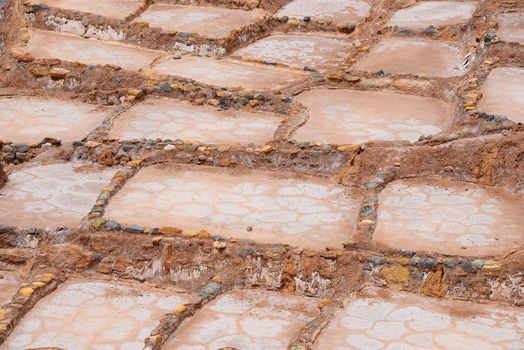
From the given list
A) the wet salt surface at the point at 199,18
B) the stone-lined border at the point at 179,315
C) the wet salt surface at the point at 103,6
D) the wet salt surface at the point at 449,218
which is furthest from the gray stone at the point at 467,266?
the wet salt surface at the point at 103,6

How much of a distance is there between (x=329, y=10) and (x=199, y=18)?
7.16 ft

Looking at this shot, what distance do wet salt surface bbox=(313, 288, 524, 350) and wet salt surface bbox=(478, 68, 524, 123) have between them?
356 cm

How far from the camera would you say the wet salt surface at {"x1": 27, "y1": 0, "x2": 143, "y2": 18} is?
1709cm

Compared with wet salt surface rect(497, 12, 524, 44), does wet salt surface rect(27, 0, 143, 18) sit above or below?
below

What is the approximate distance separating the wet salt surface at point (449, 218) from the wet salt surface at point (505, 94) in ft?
4.95

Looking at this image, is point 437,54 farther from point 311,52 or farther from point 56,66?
point 56,66

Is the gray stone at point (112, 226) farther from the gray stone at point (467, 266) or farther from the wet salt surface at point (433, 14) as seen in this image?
the wet salt surface at point (433, 14)

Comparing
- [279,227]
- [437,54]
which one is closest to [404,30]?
[437,54]

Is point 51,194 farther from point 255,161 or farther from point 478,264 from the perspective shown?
point 478,264

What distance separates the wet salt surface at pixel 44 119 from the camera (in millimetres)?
13148

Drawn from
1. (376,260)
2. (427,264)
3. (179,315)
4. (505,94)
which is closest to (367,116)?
(505,94)

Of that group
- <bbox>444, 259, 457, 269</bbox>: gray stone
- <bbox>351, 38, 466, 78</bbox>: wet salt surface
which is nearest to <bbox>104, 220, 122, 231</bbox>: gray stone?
<bbox>444, 259, 457, 269</bbox>: gray stone

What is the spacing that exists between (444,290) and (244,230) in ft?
6.49

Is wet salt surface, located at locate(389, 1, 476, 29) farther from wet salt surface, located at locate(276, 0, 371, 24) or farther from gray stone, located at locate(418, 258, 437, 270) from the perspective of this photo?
gray stone, located at locate(418, 258, 437, 270)
